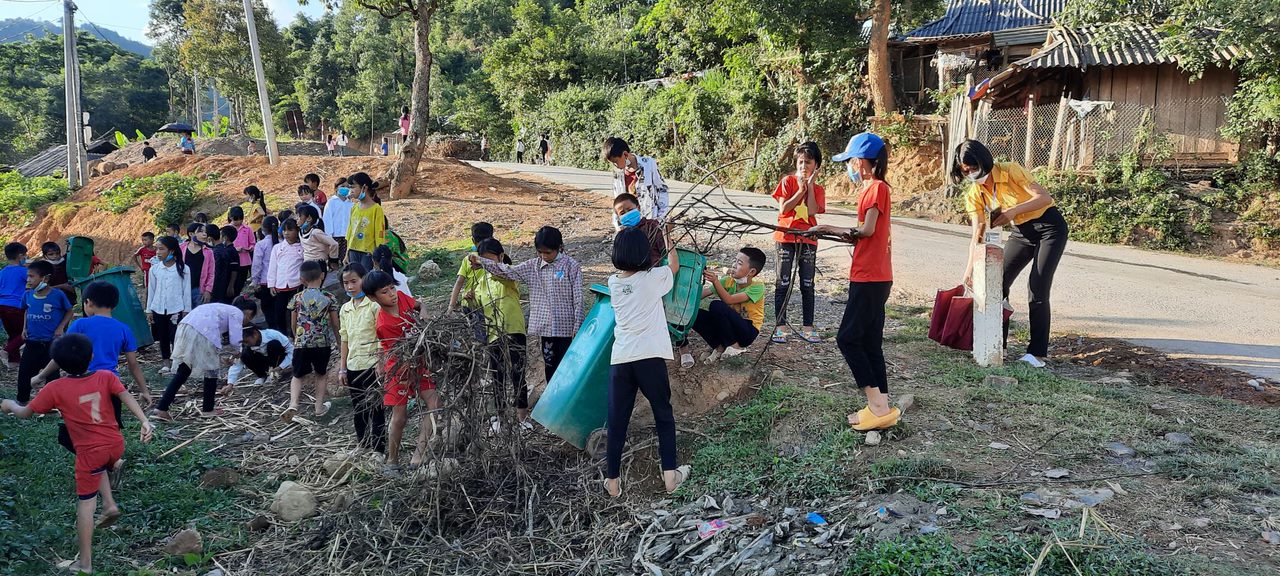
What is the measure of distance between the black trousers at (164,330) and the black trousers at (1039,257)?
7.61m

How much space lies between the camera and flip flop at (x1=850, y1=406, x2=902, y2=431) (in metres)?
4.48

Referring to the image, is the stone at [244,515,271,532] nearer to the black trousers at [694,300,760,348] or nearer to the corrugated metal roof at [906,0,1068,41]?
the black trousers at [694,300,760,348]

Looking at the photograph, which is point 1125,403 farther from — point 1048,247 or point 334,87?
point 334,87

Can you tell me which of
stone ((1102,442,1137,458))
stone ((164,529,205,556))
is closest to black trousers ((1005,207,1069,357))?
stone ((1102,442,1137,458))

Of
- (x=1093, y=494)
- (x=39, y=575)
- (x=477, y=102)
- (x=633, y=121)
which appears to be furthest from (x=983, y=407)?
(x=477, y=102)

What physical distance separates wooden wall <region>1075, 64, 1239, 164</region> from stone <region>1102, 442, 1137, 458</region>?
11.0m

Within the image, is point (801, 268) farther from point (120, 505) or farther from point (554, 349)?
point (120, 505)

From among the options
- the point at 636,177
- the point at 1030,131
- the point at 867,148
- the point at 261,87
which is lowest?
the point at 636,177

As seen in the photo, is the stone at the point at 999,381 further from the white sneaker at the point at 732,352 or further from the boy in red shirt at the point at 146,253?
the boy in red shirt at the point at 146,253

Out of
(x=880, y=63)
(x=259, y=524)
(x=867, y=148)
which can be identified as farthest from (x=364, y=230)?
(x=880, y=63)

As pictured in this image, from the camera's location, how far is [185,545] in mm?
4449

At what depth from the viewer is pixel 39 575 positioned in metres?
4.18

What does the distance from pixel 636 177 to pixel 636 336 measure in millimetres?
2005

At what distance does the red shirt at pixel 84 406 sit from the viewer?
419 centimetres
